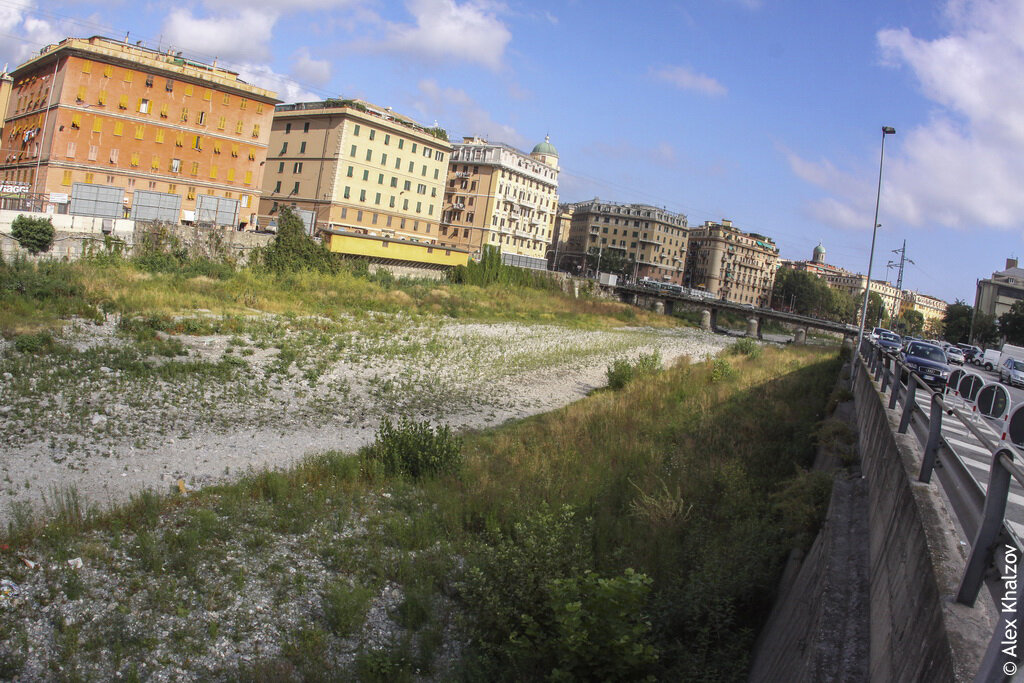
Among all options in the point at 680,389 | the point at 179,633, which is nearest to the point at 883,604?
the point at 179,633

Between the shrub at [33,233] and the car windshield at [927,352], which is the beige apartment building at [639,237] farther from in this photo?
the shrub at [33,233]

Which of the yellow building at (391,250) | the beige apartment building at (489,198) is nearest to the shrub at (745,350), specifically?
the yellow building at (391,250)

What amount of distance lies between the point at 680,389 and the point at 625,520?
16.7 metres

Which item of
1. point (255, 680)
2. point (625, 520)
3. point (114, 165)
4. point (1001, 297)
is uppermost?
point (1001, 297)

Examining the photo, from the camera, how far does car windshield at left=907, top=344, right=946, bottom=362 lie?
102 feet

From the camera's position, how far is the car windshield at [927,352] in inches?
1219

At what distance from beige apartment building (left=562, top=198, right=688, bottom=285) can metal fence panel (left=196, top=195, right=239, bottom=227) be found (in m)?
92.5

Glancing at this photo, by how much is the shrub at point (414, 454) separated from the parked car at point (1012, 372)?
39038 mm

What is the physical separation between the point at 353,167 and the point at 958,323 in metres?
82.0

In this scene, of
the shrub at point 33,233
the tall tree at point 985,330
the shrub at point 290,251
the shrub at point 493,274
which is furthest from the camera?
the tall tree at point 985,330

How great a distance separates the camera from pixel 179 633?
363 inches

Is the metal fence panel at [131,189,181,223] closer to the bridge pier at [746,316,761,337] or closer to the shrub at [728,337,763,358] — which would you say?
the shrub at [728,337,763,358]

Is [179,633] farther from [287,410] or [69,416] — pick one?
[287,410]

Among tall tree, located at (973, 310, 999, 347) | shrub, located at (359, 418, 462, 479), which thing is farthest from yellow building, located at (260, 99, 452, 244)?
tall tree, located at (973, 310, 999, 347)
